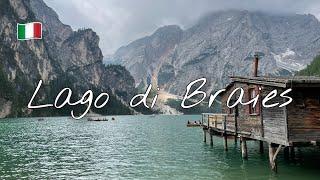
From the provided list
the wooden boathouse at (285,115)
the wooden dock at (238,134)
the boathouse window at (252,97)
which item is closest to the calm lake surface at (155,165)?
the wooden dock at (238,134)

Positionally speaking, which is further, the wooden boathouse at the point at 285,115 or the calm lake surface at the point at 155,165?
the calm lake surface at the point at 155,165

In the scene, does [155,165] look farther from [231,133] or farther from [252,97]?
[252,97]

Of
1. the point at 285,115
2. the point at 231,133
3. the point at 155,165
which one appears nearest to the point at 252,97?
the point at 285,115

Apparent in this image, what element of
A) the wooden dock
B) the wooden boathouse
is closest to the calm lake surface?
the wooden dock

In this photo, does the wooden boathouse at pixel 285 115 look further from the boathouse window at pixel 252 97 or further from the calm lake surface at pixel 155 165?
the calm lake surface at pixel 155 165

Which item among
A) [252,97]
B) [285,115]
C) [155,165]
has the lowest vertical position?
[155,165]

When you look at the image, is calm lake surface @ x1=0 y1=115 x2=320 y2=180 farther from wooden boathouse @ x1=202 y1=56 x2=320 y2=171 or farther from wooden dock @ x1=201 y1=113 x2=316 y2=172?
wooden boathouse @ x1=202 y1=56 x2=320 y2=171

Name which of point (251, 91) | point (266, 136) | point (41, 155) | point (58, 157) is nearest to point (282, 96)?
point (266, 136)

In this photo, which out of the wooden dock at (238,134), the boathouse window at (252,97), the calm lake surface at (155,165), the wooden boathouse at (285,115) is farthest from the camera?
the boathouse window at (252,97)

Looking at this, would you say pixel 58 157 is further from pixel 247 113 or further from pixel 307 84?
pixel 307 84

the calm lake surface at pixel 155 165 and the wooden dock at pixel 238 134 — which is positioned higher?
the wooden dock at pixel 238 134

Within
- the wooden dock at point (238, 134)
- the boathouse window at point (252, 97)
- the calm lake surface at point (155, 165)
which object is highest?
the boathouse window at point (252, 97)

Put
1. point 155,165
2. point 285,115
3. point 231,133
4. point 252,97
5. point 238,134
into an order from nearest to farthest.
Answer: point 285,115, point 252,97, point 155,165, point 238,134, point 231,133

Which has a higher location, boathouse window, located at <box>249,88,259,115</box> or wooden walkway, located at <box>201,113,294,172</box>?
boathouse window, located at <box>249,88,259,115</box>
